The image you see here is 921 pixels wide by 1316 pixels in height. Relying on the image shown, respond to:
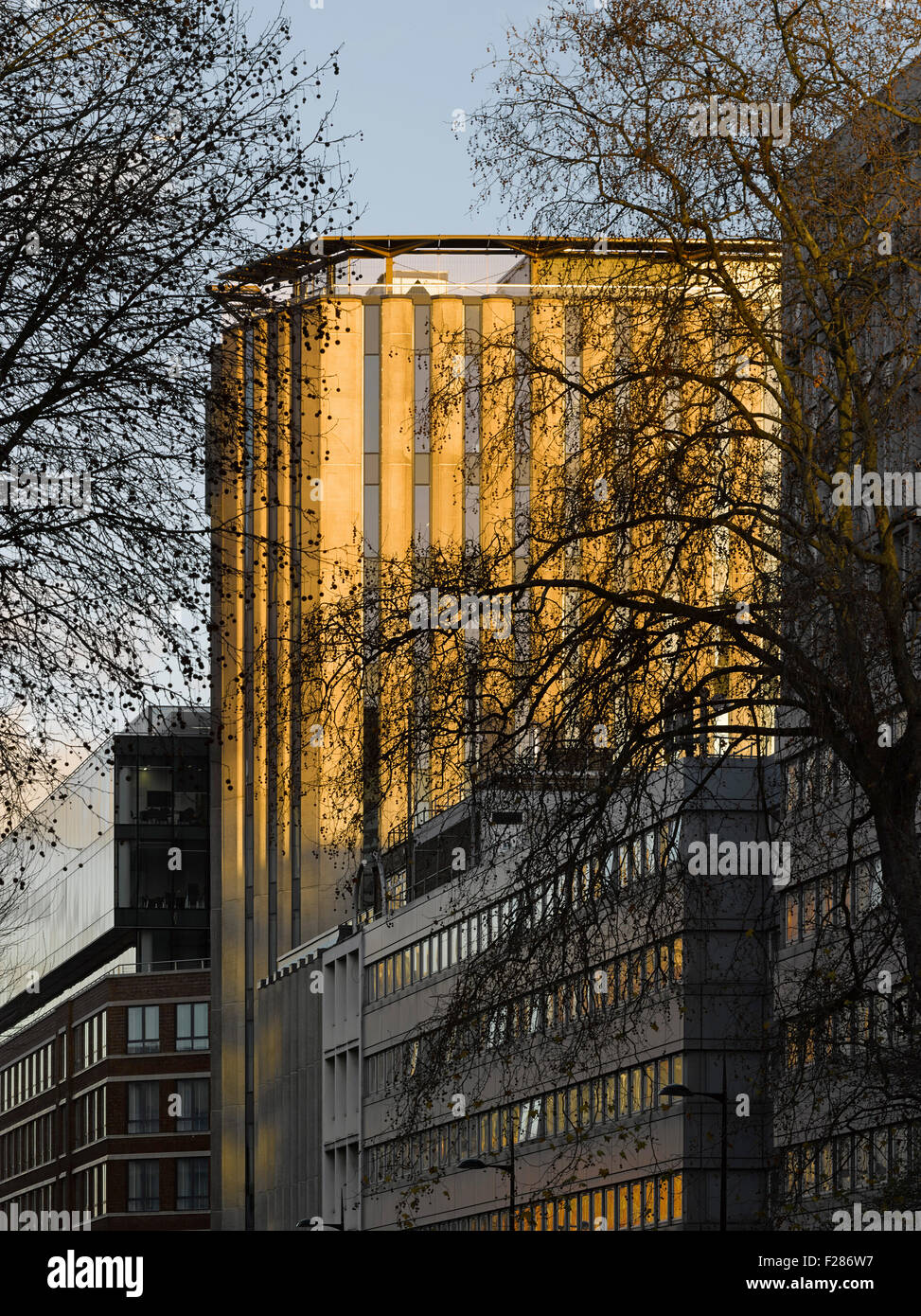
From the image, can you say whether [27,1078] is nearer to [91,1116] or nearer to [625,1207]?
[91,1116]

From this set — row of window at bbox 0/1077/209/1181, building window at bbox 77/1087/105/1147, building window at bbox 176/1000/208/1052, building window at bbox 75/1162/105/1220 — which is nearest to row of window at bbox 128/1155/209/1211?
row of window at bbox 0/1077/209/1181

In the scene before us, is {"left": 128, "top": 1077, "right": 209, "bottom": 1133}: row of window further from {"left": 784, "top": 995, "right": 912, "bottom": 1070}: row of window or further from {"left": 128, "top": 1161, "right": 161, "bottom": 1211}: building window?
{"left": 784, "top": 995, "right": 912, "bottom": 1070}: row of window

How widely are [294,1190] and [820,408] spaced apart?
315ft

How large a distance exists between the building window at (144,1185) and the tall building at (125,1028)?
0.07m

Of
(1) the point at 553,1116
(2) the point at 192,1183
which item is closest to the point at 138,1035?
(2) the point at 192,1183

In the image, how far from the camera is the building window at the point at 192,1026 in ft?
420

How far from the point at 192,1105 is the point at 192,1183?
4.32m

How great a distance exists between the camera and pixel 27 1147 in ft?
497

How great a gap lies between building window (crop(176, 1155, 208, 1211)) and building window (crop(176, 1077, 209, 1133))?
167 cm

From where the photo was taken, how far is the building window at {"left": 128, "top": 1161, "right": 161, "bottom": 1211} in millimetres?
125250

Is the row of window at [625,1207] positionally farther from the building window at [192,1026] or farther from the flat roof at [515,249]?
the building window at [192,1026]

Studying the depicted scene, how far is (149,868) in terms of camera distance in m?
133
